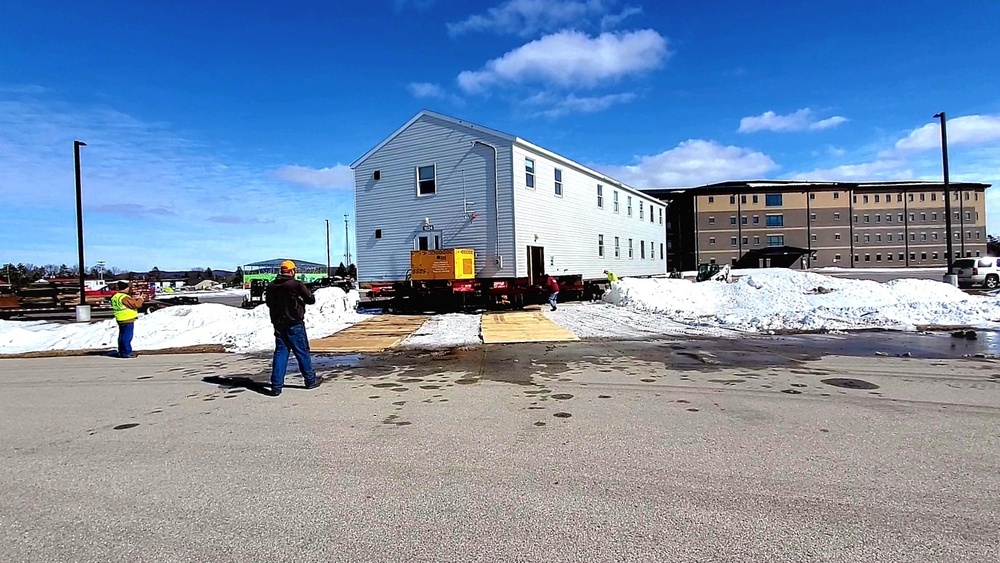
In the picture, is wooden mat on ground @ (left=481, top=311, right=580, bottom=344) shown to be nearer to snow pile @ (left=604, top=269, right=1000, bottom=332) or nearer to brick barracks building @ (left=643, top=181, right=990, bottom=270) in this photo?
snow pile @ (left=604, top=269, right=1000, bottom=332)

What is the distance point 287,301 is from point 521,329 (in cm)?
800

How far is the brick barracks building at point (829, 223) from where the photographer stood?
78188 mm

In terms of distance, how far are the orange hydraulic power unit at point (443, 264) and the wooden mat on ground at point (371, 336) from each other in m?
1.80

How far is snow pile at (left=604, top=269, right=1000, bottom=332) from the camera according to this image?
14.7 meters

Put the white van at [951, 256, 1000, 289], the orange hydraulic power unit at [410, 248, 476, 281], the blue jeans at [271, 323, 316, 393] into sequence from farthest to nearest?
the white van at [951, 256, 1000, 289] < the orange hydraulic power unit at [410, 248, 476, 281] < the blue jeans at [271, 323, 316, 393]

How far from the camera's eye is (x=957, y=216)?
80312mm

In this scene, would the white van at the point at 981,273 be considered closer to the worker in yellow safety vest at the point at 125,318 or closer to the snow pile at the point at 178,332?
the snow pile at the point at 178,332

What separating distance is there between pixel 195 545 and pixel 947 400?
7577 millimetres

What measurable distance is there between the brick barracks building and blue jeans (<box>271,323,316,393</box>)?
7508cm

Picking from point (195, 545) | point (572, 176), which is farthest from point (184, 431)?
point (572, 176)

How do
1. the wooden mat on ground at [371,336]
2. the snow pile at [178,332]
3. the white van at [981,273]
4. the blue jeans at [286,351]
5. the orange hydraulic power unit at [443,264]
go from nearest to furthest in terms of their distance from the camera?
the blue jeans at [286,351], the wooden mat on ground at [371,336], the snow pile at [178,332], the orange hydraulic power unit at [443,264], the white van at [981,273]

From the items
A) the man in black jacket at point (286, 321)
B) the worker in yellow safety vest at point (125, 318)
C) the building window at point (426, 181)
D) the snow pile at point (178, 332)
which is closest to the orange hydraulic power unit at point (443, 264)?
the building window at point (426, 181)

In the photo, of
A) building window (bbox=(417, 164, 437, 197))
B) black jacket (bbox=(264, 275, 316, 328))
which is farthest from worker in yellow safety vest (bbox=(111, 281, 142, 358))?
building window (bbox=(417, 164, 437, 197))

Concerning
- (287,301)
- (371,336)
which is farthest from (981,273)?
(287,301)
